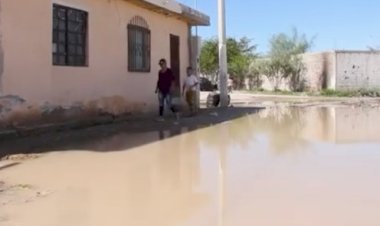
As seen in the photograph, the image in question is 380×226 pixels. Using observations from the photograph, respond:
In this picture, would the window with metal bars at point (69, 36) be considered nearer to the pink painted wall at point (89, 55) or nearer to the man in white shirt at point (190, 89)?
the pink painted wall at point (89, 55)

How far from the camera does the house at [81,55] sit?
11.2 metres

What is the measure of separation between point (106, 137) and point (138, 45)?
234 inches

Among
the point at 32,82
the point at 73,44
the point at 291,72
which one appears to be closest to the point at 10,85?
the point at 32,82

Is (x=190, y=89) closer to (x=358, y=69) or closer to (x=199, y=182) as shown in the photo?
(x=199, y=182)

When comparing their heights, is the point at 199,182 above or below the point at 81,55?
below

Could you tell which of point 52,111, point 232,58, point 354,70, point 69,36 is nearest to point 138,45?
point 69,36

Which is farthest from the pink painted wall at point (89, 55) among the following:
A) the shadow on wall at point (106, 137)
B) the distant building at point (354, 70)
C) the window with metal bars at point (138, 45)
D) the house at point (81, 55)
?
the distant building at point (354, 70)

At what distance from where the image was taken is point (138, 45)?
1755 centimetres

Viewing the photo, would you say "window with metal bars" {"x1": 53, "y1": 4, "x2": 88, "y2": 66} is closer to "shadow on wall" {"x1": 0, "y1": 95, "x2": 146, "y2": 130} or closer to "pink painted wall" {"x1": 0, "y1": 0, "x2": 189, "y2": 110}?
"pink painted wall" {"x1": 0, "y1": 0, "x2": 189, "y2": 110}

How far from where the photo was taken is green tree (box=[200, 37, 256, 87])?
4584 cm

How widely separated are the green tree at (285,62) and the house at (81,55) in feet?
65.0

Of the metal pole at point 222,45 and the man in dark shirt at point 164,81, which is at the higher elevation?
the metal pole at point 222,45

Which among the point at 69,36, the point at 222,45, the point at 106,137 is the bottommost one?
the point at 106,137

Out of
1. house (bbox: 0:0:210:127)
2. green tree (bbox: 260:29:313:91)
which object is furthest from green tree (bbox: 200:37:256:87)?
house (bbox: 0:0:210:127)
